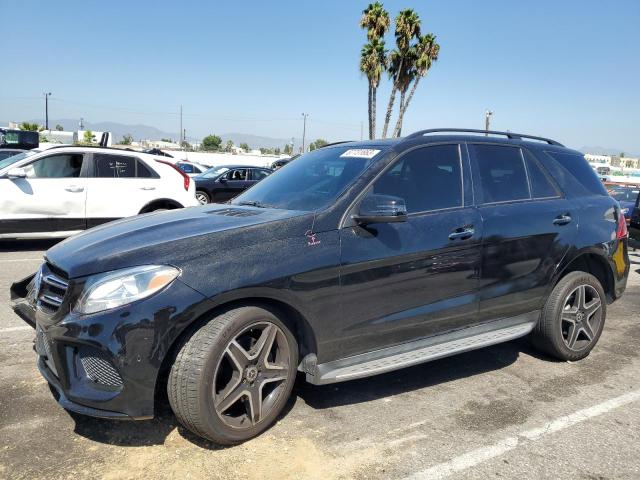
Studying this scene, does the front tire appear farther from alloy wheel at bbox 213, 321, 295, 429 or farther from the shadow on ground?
the shadow on ground

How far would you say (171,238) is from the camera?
2912 mm

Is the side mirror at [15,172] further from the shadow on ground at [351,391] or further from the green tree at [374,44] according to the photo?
the green tree at [374,44]

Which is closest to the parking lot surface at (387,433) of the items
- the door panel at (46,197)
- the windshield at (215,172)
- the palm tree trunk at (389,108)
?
the door panel at (46,197)

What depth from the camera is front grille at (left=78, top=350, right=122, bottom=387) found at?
2.63 meters

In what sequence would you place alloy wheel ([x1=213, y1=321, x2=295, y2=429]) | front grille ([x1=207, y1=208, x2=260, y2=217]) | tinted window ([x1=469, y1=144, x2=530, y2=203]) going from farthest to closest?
tinted window ([x1=469, y1=144, x2=530, y2=203]) < front grille ([x1=207, y1=208, x2=260, y2=217]) < alloy wheel ([x1=213, y1=321, x2=295, y2=429])

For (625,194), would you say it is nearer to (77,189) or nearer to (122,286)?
(77,189)

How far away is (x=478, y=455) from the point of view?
2.96 metres

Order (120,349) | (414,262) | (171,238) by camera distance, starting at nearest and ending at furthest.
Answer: (120,349) → (171,238) → (414,262)

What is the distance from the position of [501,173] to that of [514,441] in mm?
2006

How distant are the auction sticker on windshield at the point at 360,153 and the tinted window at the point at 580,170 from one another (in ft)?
5.84

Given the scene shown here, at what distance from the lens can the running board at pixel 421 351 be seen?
3.19 meters

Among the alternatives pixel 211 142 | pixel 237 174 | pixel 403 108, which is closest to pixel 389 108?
pixel 403 108

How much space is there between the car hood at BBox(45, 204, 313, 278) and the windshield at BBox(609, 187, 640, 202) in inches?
598

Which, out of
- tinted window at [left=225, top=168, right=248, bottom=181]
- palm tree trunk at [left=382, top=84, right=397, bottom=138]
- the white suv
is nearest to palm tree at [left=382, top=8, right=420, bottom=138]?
palm tree trunk at [left=382, top=84, right=397, bottom=138]
